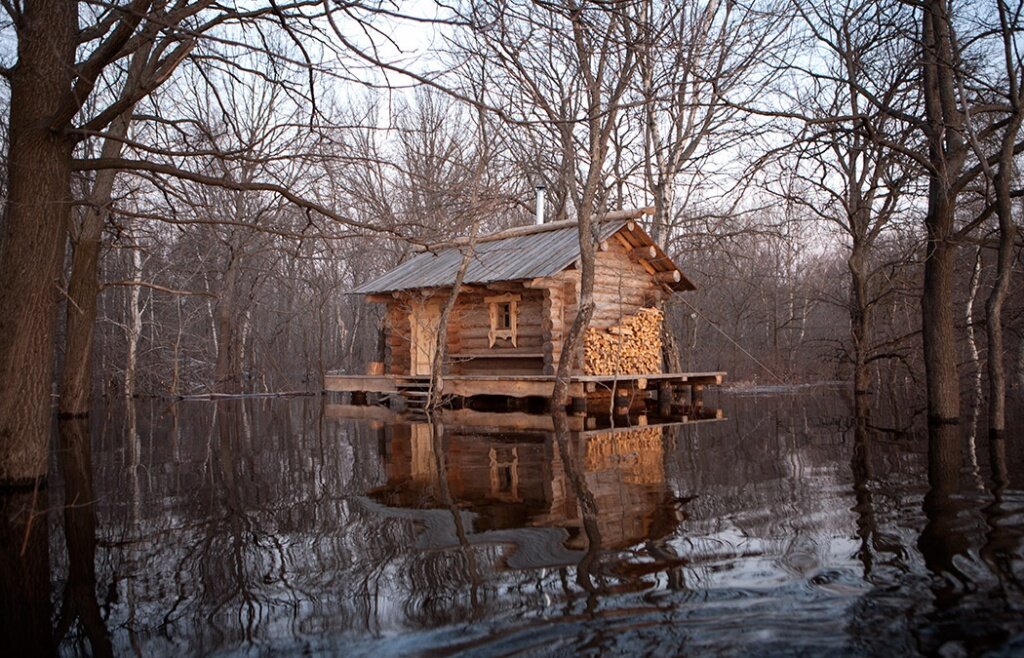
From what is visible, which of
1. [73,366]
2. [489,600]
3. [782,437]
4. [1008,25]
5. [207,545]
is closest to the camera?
[489,600]

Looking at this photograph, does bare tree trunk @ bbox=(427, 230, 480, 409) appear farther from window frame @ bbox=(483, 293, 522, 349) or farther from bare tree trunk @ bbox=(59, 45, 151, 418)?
bare tree trunk @ bbox=(59, 45, 151, 418)

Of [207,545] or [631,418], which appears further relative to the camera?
[631,418]

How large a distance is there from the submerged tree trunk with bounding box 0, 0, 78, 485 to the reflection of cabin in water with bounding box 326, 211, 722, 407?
9.80m

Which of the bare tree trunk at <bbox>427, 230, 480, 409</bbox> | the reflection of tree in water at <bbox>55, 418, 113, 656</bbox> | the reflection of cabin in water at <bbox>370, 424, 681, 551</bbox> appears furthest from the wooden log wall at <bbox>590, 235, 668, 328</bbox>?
the reflection of tree in water at <bbox>55, 418, 113, 656</bbox>

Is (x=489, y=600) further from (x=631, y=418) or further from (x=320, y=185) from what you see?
(x=631, y=418)

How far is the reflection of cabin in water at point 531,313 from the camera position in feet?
56.3

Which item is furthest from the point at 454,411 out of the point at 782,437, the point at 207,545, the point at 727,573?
the point at 727,573

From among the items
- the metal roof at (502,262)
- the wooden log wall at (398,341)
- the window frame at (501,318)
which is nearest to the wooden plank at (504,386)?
the window frame at (501,318)

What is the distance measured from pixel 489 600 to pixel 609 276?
15.7 m

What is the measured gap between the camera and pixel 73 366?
16500 millimetres

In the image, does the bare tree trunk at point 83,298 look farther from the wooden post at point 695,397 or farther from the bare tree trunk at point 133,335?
the wooden post at point 695,397

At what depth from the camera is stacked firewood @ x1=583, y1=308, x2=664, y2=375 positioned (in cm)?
1742

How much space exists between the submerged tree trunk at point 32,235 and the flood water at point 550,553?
2.63 feet

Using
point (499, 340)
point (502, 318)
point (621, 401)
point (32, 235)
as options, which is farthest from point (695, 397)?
point (32, 235)
